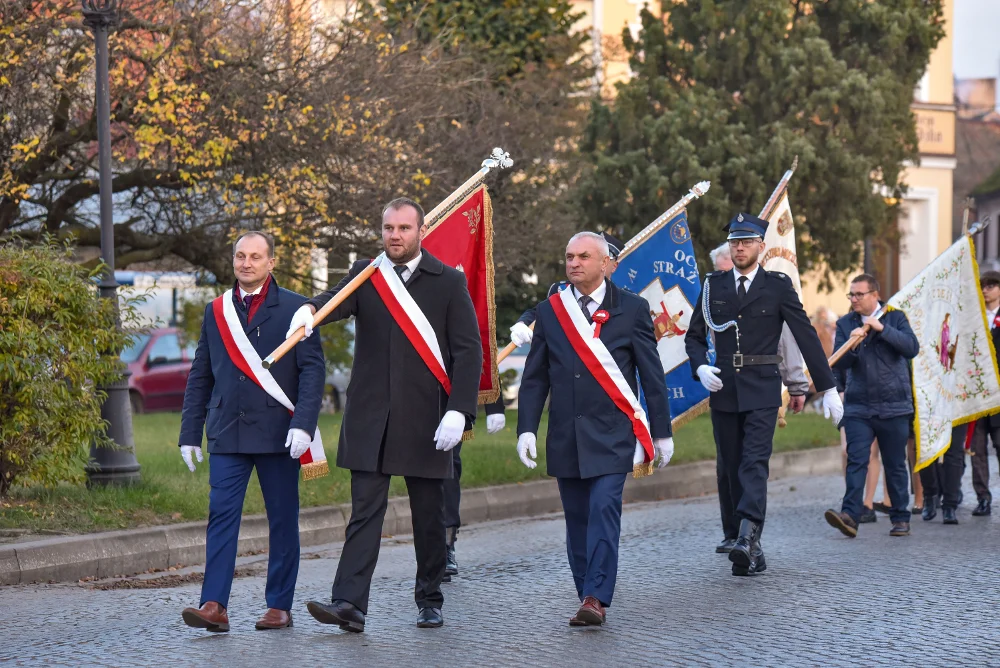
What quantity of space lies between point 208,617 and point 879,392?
19.2 feet

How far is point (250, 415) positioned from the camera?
273 inches

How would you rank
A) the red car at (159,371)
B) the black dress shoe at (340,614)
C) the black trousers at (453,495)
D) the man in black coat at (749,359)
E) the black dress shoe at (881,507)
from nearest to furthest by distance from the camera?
the black dress shoe at (340,614) < the black trousers at (453,495) < the man in black coat at (749,359) < the black dress shoe at (881,507) < the red car at (159,371)

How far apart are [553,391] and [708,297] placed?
7.20 ft

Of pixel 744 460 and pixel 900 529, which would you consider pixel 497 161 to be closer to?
pixel 744 460

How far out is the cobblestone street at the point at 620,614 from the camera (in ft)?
20.8

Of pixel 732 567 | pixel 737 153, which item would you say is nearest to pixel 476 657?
pixel 732 567

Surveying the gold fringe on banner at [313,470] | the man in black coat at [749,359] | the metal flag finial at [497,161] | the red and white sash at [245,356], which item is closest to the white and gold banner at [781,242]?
the man in black coat at [749,359]

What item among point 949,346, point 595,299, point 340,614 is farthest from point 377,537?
point 949,346

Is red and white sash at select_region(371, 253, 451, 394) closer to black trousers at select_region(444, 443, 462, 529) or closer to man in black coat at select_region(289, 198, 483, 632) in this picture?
man in black coat at select_region(289, 198, 483, 632)

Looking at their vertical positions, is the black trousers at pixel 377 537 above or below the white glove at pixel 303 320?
below

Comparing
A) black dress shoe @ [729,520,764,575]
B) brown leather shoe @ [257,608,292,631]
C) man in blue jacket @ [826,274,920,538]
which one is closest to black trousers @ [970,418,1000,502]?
man in blue jacket @ [826,274,920,538]

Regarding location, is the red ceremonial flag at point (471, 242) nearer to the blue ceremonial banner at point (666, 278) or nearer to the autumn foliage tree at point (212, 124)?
the blue ceremonial banner at point (666, 278)

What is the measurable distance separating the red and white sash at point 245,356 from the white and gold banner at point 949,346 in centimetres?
623

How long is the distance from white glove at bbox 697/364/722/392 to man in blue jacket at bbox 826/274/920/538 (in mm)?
2180
